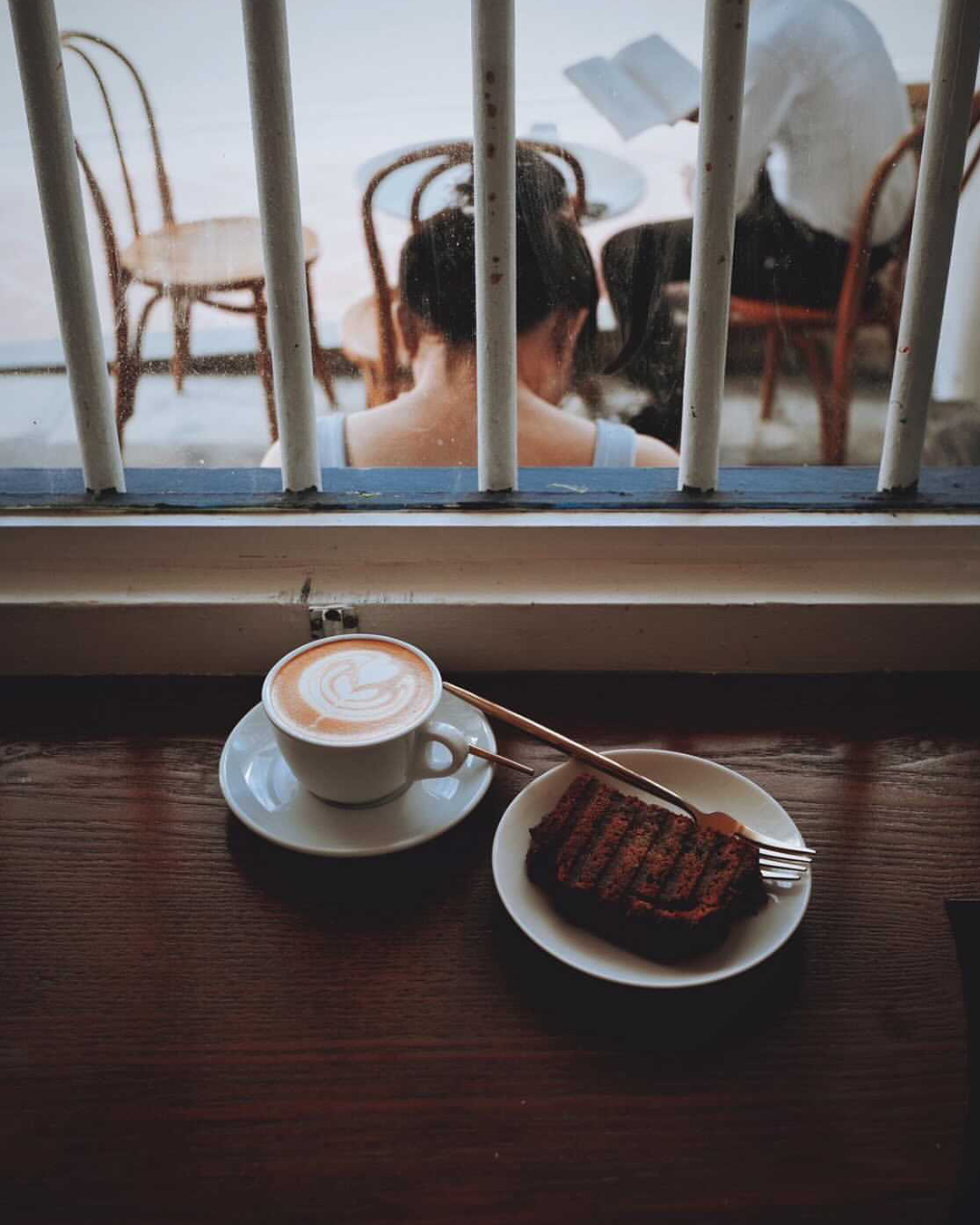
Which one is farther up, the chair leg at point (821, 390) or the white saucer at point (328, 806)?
the chair leg at point (821, 390)

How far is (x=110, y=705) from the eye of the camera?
0.98 meters

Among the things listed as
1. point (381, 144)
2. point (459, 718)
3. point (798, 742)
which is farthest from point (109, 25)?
point (798, 742)

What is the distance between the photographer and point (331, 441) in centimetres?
109

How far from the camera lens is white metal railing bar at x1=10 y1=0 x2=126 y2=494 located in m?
0.87

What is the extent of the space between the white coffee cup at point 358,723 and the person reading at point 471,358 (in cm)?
31

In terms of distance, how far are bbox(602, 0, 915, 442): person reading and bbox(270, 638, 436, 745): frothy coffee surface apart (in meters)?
0.42

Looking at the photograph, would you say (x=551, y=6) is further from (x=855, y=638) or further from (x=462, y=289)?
(x=855, y=638)

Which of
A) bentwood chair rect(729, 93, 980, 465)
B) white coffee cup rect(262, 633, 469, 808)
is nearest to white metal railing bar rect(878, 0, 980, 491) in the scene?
bentwood chair rect(729, 93, 980, 465)

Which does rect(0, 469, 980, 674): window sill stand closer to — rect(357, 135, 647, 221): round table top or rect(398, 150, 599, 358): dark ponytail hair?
rect(398, 150, 599, 358): dark ponytail hair

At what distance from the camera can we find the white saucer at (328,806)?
0.77 metres

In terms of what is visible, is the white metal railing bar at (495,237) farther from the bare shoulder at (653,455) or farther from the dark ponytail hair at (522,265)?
the bare shoulder at (653,455)

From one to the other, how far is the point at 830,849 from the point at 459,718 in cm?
34

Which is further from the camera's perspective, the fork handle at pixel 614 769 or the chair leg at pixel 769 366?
the chair leg at pixel 769 366

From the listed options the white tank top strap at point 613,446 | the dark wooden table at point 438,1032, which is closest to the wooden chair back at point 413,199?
the white tank top strap at point 613,446
